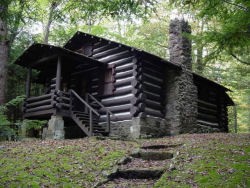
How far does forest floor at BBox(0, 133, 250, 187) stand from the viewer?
7.71m

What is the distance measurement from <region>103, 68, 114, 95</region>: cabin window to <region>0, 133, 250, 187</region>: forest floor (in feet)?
18.7

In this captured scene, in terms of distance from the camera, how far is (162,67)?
18.7 meters

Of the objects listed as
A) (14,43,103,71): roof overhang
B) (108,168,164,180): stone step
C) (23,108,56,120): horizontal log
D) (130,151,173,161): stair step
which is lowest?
(108,168,164,180): stone step

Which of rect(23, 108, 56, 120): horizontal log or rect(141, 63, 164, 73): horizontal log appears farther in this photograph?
rect(141, 63, 164, 73): horizontal log

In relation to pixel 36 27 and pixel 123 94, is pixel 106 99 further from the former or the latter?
pixel 36 27

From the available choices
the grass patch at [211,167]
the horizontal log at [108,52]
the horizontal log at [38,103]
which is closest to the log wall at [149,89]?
the horizontal log at [108,52]

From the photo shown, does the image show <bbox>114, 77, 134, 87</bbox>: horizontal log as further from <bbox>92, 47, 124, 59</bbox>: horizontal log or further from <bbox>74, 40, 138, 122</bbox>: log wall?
<bbox>92, 47, 124, 59</bbox>: horizontal log

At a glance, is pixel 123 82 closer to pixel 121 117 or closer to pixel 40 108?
pixel 121 117

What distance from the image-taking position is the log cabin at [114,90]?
15953mm

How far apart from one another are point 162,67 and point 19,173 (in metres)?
11.9

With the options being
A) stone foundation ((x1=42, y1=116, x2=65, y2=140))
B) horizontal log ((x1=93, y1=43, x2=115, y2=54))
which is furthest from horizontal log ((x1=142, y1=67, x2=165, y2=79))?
stone foundation ((x1=42, y1=116, x2=65, y2=140))

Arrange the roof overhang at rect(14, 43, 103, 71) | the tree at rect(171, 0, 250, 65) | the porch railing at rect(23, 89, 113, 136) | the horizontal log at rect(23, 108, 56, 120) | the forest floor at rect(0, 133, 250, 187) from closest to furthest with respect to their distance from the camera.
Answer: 1. the forest floor at rect(0, 133, 250, 187)
2. the tree at rect(171, 0, 250, 65)
3. the porch railing at rect(23, 89, 113, 136)
4. the horizontal log at rect(23, 108, 56, 120)
5. the roof overhang at rect(14, 43, 103, 71)

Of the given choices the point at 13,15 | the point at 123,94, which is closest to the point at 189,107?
the point at 123,94

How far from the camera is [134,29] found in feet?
99.0
